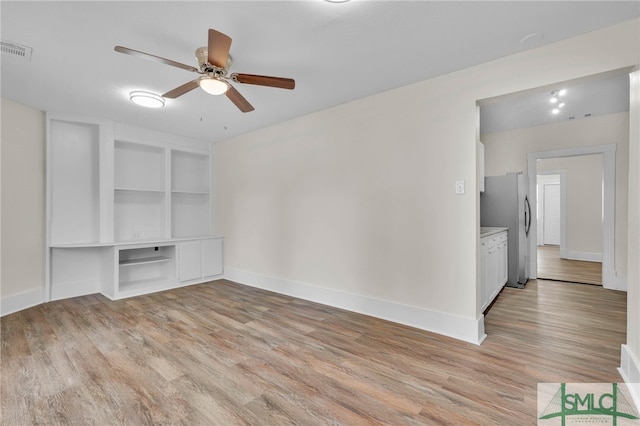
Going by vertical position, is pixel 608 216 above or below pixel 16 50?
below

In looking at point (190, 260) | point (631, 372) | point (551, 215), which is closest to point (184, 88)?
point (190, 260)

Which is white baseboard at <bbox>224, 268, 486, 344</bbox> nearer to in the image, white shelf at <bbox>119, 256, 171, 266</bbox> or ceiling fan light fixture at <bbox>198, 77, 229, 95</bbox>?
white shelf at <bbox>119, 256, 171, 266</bbox>

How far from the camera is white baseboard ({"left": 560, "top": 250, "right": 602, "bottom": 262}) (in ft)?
20.0

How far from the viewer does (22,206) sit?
11.1 feet

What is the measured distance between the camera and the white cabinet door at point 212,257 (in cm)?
471

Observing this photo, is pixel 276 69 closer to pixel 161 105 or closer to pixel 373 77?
pixel 373 77

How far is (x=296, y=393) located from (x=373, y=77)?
2.71 metres

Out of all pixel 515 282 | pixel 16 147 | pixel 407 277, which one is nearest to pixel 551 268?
pixel 515 282

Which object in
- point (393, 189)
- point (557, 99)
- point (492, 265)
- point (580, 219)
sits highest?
point (557, 99)

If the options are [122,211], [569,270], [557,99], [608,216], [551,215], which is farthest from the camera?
[551,215]

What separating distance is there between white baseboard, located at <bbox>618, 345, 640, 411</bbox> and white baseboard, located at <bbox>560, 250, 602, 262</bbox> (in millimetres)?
5680

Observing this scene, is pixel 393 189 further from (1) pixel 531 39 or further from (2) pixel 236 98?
(2) pixel 236 98

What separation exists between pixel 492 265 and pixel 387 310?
1.50 meters

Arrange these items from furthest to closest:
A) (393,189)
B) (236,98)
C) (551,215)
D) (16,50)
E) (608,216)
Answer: (551,215), (608,216), (393,189), (236,98), (16,50)
